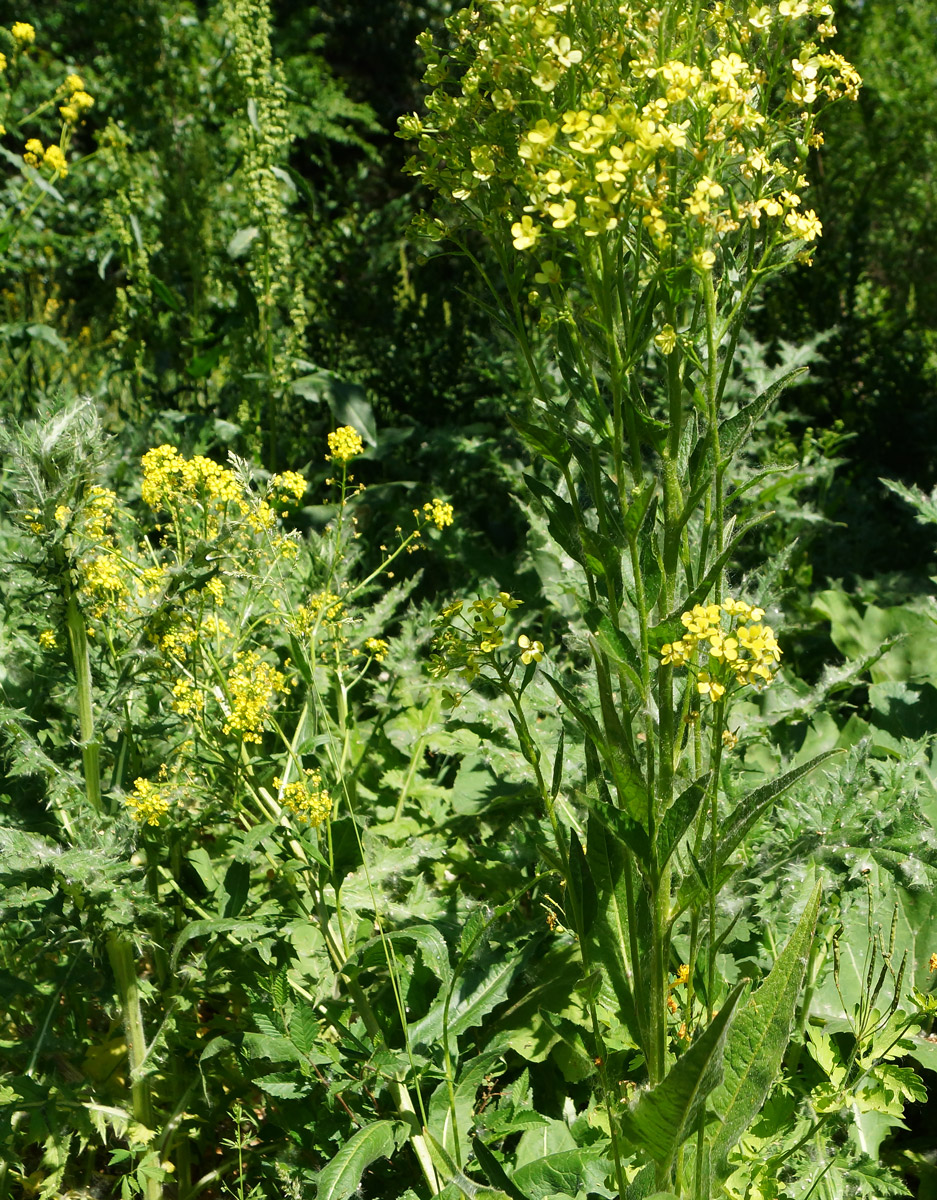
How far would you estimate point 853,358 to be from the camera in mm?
4699

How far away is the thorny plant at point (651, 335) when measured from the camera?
1.11 meters

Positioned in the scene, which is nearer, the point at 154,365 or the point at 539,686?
the point at 539,686

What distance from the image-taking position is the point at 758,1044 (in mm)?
1413

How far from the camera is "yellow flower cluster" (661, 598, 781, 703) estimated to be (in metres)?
1.11

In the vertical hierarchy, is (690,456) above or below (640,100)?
below

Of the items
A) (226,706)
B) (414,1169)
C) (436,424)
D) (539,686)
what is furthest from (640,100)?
(436,424)

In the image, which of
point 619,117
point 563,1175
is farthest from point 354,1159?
point 619,117

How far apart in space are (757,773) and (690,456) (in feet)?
3.74

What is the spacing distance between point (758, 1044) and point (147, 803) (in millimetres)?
961

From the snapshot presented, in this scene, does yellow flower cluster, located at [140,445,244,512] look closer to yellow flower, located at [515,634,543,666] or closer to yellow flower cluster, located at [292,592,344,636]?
yellow flower cluster, located at [292,592,344,636]

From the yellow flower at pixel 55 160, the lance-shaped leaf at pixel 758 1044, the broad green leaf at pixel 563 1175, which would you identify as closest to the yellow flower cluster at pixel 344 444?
the lance-shaped leaf at pixel 758 1044

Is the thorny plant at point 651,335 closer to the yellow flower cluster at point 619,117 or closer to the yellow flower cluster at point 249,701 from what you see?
the yellow flower cluster at point 619,117

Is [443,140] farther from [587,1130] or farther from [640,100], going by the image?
[587,1130]

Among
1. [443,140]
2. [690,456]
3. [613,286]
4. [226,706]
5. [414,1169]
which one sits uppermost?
[443,140]
